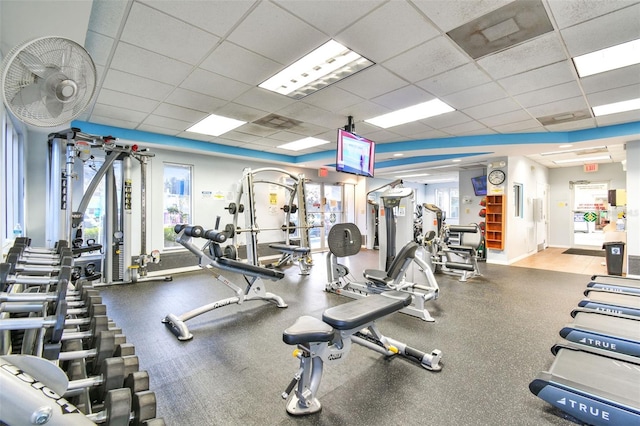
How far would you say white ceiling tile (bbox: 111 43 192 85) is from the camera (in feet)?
8.48

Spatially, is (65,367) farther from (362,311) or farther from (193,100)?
(193,100)

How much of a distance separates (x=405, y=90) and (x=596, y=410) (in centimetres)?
318

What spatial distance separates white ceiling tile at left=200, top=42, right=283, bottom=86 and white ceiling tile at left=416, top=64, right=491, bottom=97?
1.68m

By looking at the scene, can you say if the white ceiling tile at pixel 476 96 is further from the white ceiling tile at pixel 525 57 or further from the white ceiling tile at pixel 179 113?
the white ceiling tile at pixel 179 113

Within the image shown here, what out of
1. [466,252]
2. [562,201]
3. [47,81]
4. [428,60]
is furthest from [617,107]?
[562,201]

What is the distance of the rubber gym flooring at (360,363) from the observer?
5.81 ft

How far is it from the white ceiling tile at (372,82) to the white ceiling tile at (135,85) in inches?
80.6

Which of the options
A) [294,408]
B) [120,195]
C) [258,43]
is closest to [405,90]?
[258,43]

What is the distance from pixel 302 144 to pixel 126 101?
3.30 metres

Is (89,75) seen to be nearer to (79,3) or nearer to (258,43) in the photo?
(79,3)

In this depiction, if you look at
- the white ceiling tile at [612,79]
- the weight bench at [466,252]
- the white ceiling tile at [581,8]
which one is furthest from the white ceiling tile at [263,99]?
the weight bench at [466,252]

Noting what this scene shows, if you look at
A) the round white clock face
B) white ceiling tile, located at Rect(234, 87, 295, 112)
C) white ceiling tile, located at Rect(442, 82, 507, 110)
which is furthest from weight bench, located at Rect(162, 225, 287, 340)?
the round white clock face

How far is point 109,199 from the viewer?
4781 millimetres

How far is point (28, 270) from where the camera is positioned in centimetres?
135
